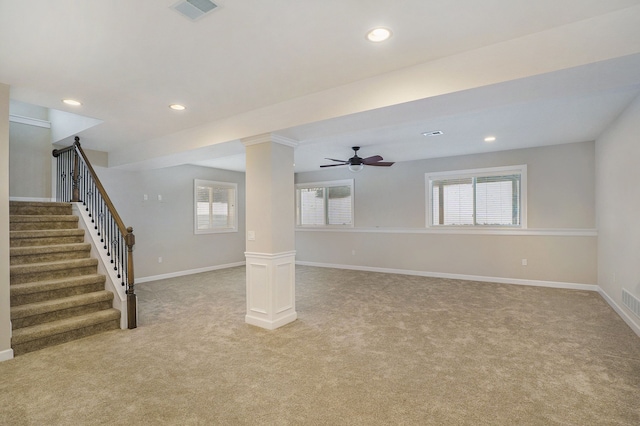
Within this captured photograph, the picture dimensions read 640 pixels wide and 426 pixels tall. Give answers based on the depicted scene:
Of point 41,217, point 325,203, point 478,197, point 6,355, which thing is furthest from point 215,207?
point 478,197

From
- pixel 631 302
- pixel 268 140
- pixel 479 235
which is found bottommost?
pixel 631 302

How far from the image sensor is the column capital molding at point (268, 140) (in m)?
3.87

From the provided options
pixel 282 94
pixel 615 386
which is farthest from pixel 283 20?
pixel 615 386

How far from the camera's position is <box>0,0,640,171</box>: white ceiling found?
204 cm

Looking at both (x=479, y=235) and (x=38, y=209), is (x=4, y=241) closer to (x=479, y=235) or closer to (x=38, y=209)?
(x=38, y=209)

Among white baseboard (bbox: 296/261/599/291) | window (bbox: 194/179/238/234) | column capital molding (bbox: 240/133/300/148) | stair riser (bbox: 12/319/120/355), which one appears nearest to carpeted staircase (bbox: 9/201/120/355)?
stair riser (bbox: 12/319/120/355)

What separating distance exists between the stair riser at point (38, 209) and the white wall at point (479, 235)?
537 centimetres

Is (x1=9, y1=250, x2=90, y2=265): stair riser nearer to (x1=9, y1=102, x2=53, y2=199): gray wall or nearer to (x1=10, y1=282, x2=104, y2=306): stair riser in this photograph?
(x1=10, y1=282, x2=104, y2=306): stair riser

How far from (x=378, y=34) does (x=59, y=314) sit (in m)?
4.29

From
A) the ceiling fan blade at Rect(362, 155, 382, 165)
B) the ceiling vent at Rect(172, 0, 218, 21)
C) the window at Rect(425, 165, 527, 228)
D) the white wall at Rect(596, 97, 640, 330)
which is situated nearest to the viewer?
the ceiling vent at Rect(172, 0, 218, 21)

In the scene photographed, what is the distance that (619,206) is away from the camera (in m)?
4.24

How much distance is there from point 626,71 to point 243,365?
145 inches

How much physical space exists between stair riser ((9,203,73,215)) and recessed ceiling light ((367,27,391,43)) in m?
5.07

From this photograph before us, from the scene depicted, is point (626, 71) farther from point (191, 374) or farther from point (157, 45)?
point (191, 374)
